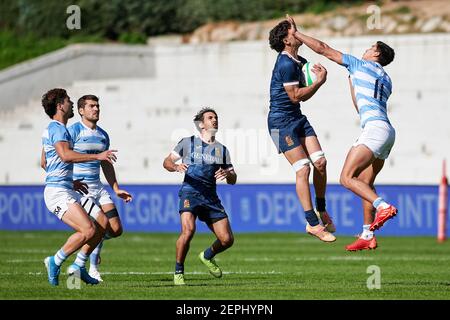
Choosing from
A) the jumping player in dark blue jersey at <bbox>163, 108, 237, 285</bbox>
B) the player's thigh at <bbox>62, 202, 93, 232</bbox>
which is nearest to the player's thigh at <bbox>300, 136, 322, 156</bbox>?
the jumping player in dark blue jersey at <bbox>163, 108, 237, 285</bbox>

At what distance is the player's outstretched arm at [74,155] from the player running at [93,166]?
1.77m

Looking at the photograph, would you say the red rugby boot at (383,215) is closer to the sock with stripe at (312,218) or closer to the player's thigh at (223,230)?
the sock with stripe at (312,218)

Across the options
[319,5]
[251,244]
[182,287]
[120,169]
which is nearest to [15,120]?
Result: [120,169]

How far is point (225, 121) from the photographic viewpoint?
37.1m

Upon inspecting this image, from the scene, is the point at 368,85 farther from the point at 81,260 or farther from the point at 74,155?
the point at 81,260

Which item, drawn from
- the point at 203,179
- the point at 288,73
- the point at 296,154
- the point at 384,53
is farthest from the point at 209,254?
the point at 384,53

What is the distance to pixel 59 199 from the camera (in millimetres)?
15578

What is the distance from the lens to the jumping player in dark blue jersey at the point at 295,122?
16062 millimetres

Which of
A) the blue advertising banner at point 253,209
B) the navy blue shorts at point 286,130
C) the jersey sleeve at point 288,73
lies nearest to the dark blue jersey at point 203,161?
the navy blue shorts at point 286,130

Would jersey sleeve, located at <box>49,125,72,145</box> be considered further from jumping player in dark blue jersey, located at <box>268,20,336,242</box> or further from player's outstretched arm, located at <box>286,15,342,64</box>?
player's outstretched arm, located at <box>286,15,342,64</box>

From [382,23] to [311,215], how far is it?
23.3 meters

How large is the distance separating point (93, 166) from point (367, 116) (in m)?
4.20
